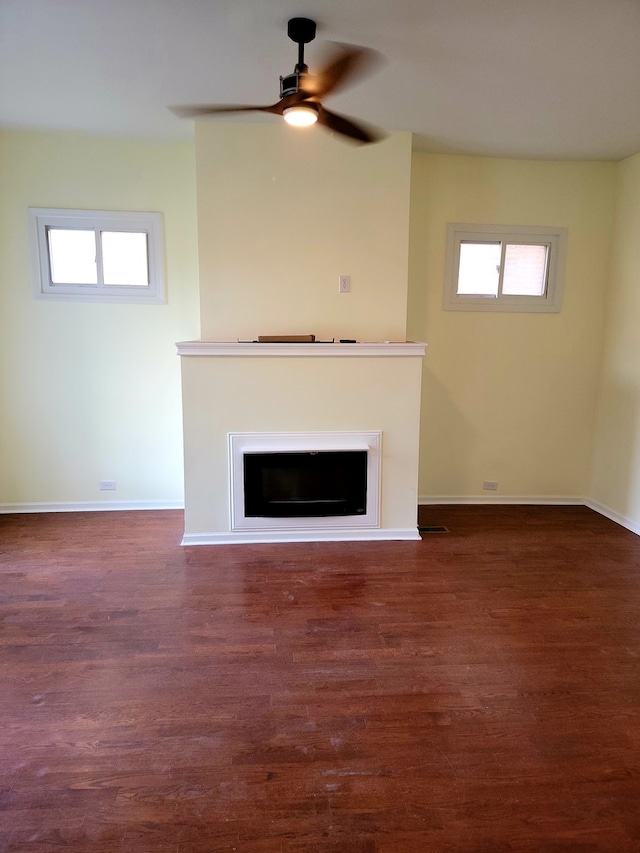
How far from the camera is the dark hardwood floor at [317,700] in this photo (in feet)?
4.62

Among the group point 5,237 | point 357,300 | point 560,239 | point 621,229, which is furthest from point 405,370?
point 5,237

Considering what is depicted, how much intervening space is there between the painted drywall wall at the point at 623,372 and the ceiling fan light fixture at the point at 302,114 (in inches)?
109

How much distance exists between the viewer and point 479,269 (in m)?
3.88

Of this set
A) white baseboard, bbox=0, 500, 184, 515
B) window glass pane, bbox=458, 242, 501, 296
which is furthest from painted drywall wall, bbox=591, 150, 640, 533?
white baseboard, bbox=0, 500, 184, 515

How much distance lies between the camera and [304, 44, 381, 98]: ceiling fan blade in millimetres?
1954

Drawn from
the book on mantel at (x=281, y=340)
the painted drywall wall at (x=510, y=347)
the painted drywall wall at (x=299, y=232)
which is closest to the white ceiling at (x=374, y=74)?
the painted drywall wall at (x=299, y=232)

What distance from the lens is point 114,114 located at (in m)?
3.02

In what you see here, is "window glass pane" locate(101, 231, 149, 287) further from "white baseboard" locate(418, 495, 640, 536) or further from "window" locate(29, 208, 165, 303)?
"white baseboard" locate(418, 495, 640, 536)

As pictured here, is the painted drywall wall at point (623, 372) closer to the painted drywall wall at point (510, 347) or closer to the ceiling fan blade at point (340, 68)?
the painted drywall wall at point (510, 347)

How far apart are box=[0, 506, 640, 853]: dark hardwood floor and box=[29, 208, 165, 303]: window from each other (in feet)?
6.04

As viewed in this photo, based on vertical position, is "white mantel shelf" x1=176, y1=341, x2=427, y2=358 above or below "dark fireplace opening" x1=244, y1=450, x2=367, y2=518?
above

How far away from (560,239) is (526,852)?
387 cm

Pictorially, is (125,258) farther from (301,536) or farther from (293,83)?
(301,536)

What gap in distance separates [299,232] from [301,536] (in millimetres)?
2036
